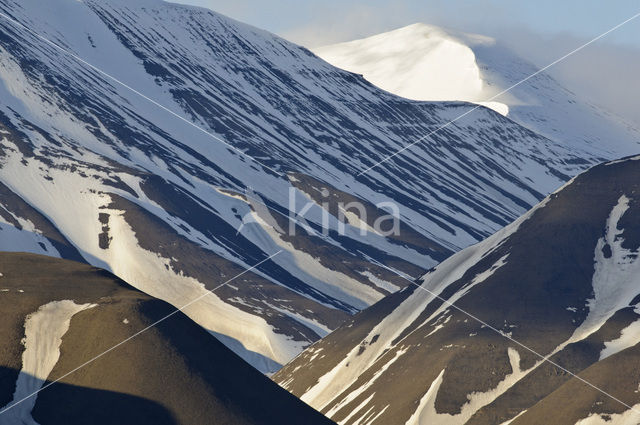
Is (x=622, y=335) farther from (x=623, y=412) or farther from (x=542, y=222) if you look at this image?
(x=542, y=222)

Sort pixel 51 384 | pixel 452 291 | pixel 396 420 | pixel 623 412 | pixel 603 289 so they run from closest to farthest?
pixel 51 384 < pixel 623 412 < pixel 396 420 < pixel 603 289 < pixel 452 291

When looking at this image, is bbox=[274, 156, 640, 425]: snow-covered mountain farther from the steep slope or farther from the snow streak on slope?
the snow streak on slope

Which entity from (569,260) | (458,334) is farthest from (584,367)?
(569,260)

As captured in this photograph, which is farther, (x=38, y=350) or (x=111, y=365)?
(x=38, y=350)

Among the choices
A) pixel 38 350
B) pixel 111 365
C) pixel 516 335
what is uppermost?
pixel 38 350

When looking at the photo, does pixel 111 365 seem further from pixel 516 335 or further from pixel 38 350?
pixel 516 335

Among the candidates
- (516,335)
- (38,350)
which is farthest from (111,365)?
(516,335)
